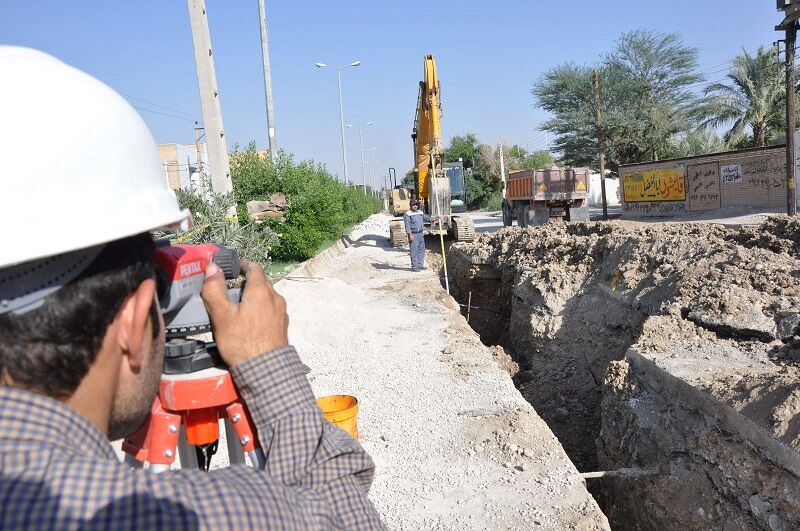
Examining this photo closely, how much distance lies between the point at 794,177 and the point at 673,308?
13.7 metres

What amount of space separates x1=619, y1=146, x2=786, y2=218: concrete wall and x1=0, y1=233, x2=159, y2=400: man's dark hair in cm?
2228

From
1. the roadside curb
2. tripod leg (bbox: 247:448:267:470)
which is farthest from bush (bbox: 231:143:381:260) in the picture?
tripod leg (bbox: 247:448:267:470)

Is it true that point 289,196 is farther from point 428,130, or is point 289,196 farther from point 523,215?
point 523,215

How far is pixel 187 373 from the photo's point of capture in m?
1.33

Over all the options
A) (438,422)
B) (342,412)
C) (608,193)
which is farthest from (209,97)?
(608,193)

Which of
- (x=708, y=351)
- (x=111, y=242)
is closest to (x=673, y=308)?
(x=708, y=351)

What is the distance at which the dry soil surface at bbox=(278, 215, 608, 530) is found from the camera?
392 centimetres

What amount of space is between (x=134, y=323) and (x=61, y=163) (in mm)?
237

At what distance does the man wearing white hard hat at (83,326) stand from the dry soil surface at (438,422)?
130 inches

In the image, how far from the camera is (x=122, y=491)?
2.33ft

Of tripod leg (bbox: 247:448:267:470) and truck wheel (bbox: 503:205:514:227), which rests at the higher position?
tripod leg (bbox: 247:448:267:470)

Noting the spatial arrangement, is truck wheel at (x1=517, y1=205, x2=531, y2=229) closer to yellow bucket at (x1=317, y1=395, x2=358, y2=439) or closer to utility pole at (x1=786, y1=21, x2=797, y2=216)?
utility pole at (x1=786, y1=21, x2=797, y2=216)

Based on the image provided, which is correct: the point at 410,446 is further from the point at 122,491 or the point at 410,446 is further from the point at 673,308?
the point at 122,491

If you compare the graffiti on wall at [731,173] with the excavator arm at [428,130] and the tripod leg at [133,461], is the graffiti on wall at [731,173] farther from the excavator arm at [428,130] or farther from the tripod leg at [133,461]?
the tripod leg at [133,461]
